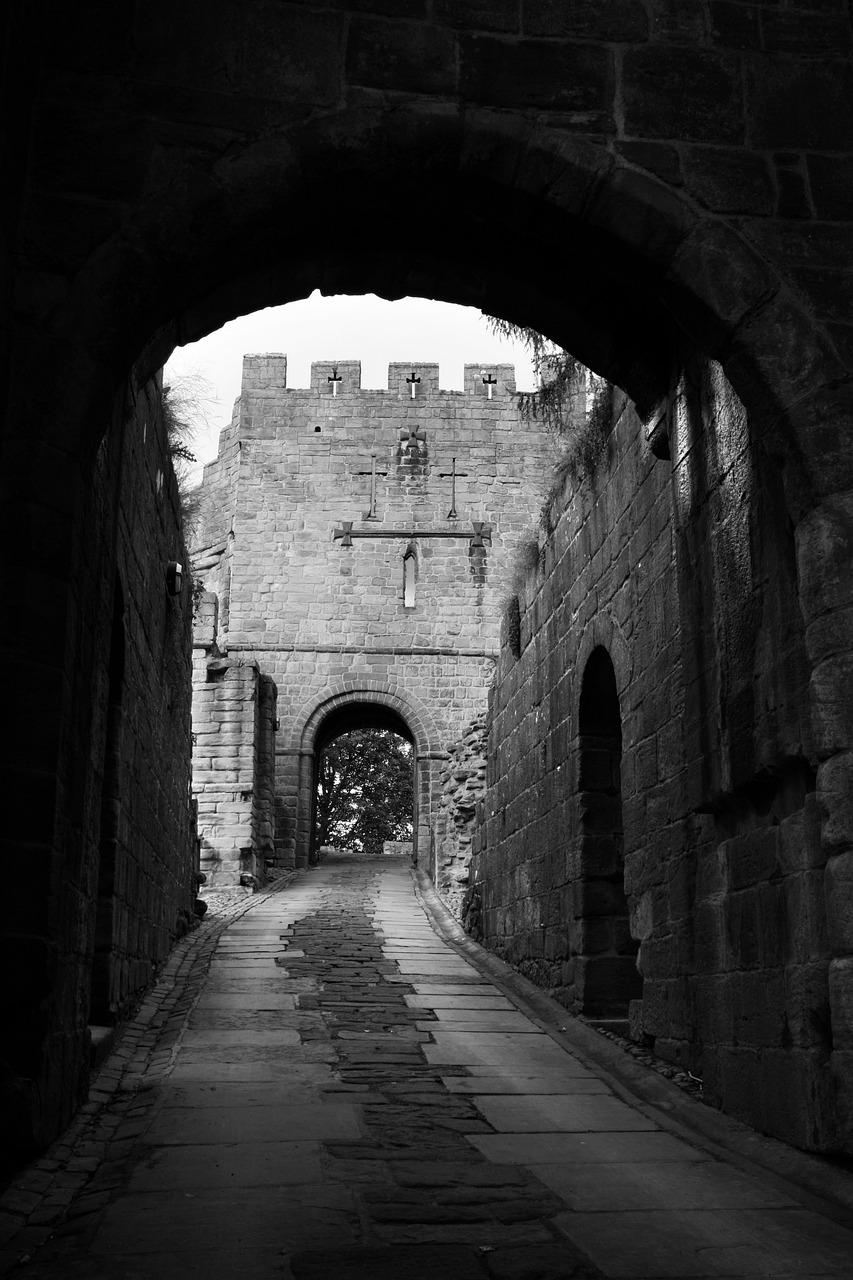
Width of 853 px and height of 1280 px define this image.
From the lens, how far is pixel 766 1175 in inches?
167

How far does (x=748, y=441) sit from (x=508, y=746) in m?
6.52

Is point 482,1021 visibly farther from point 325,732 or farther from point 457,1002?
point 325,732

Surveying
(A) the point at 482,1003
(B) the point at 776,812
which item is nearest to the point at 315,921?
(A) the point at 482,1003

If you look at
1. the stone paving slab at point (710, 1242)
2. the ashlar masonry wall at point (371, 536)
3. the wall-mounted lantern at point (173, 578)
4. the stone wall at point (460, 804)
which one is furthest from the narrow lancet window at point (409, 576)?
the stone paving slab at point (710, 1242)

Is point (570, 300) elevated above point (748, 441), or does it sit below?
above

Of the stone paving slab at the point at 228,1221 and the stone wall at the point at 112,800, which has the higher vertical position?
the stone wall at the point at 112,800

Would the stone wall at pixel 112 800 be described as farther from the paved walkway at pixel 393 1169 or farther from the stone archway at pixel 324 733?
the stone archway at pixel 324 733

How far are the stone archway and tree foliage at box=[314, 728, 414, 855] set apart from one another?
361 inches

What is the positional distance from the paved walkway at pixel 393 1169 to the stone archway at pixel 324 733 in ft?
45.1

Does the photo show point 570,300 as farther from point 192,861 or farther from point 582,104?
point 192,861

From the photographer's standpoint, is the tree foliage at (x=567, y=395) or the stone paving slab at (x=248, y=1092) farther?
the tree foliage at (x=567, y=395)

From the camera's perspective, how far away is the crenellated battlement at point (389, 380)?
2483cm

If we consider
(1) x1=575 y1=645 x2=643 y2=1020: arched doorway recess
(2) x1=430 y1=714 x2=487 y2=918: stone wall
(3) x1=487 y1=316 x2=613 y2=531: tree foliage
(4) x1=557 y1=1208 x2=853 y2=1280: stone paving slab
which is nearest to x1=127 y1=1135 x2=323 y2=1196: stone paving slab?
(4) x1=557 y1=1208 x2=853 y2=1280: stone paving slab

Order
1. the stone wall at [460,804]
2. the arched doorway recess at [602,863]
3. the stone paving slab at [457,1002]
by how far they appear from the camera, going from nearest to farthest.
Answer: the arched doorway recess at [602,863]
the stone paving slab at [457,1002]
the stone wall at [460,804]
